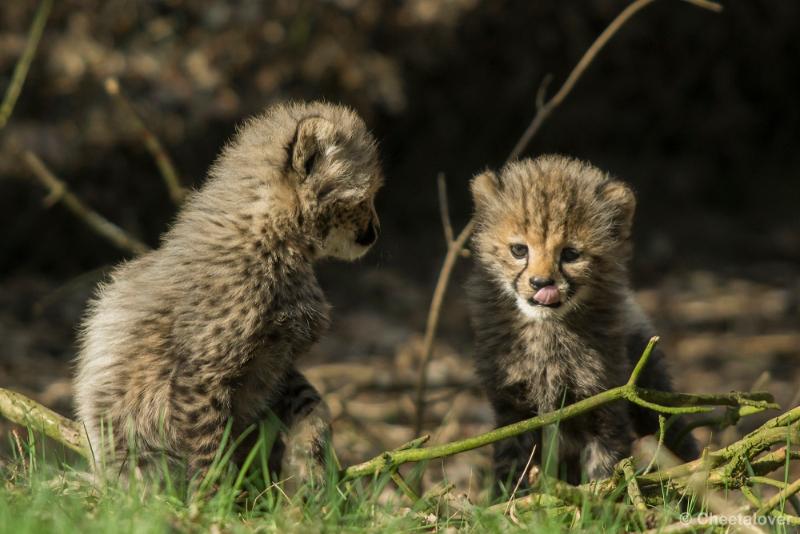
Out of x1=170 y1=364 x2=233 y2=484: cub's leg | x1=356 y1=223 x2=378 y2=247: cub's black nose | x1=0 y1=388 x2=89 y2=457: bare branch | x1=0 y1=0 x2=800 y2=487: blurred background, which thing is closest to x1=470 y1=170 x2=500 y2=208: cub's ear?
x1=356 y1=223 x2=378 y2=247: cub's black nose

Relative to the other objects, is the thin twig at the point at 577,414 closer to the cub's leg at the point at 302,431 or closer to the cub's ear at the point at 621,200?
the cub's leg at the point at 302,431

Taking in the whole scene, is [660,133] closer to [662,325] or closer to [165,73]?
[662,325]

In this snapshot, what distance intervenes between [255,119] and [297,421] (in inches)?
50.1

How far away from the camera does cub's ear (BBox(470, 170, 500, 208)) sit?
494 cm

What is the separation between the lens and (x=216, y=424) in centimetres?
427

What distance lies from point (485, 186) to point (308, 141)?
0.86 metres

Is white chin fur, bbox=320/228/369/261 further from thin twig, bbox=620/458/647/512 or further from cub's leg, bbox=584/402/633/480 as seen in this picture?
thin twig, bbox=620/458/647/512

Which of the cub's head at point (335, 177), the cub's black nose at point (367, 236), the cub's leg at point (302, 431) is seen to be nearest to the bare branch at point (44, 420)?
the cub's leg at point (302, 431)

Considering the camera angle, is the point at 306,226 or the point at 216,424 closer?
the point at 216,424

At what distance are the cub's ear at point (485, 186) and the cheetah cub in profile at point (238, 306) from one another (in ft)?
1.54

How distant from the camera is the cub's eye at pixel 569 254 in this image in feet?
15.6

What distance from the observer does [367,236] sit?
15.6 ft

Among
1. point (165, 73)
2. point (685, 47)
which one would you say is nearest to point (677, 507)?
point (165, 73)

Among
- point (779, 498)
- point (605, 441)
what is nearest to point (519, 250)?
point (605, 441)
